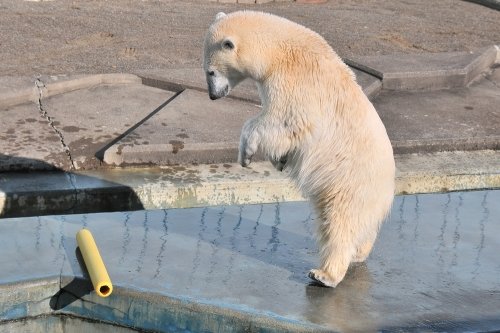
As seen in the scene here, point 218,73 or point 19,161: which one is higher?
point 218,73

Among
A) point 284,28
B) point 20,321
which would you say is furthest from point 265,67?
point 20,321

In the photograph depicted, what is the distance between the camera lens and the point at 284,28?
3986 millimetres

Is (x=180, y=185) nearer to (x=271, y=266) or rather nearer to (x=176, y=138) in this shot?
(x=176, y=138)

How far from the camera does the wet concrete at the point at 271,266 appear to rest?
3791mm

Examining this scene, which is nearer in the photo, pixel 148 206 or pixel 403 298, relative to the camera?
pixel 403 298

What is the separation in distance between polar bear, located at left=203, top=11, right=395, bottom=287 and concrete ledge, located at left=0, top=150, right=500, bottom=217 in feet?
4.79

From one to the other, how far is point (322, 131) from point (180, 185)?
5.46 feet

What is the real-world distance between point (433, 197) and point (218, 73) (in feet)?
5.84

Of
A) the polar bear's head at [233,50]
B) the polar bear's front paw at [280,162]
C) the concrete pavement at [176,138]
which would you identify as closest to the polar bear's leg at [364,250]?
the polar bear's front paw at [280,162]

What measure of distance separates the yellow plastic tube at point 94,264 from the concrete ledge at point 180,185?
1054 millimetres

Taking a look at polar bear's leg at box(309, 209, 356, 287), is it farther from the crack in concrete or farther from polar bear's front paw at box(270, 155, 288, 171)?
the crack in concrete

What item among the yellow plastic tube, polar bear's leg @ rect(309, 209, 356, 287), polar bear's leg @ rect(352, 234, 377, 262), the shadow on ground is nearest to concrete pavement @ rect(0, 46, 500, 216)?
the shadow on ground

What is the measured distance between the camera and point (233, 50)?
3.95 m

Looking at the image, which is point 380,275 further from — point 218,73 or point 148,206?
point 148,206
